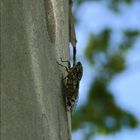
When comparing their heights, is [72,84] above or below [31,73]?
above

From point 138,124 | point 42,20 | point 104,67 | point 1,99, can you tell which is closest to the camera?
point 1,99

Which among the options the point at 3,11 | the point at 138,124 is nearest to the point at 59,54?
the point at 3,11

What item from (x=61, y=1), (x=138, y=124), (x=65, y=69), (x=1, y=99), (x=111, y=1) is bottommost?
(x=1, y=99)

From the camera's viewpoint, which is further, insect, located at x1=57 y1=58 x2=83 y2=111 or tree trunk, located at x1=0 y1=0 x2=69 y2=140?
insect, located at x1=57 y1=58 x2=83 y2=111

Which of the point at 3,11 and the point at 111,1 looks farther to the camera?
the point at 111,1

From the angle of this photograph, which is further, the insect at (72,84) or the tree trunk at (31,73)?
the insect at (72,84)

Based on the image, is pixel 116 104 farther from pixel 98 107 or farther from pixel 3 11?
pixel 3 11

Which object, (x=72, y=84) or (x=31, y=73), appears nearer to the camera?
(x=31, y=73)

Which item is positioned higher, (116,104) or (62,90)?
(116,104)
